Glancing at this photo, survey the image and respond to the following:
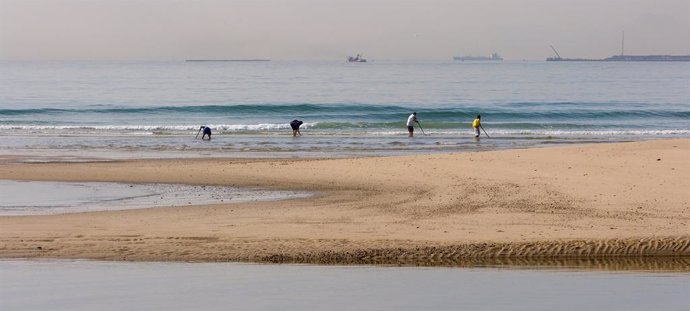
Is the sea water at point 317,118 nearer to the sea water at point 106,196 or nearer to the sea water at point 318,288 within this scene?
the sea water at point 106,196

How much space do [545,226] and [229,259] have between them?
4.22 metres

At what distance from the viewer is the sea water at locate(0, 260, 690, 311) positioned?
885 centimetres

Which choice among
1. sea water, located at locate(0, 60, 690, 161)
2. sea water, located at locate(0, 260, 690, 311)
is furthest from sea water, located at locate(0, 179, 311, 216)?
sea water, located at locate(0, 60, 690, 161)

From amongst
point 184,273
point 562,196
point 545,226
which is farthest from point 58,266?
point 562,196

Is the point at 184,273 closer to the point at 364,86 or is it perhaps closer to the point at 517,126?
the point at 517,126

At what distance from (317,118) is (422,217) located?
124 ft

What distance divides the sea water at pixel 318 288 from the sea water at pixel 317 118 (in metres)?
17.2

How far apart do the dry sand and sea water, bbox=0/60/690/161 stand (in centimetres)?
944

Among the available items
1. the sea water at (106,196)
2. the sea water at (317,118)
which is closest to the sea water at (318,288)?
the sea water at (106,196)

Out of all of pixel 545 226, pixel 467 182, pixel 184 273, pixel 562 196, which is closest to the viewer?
A: pixel 184 273

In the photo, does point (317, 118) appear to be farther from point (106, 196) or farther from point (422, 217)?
point (422, 217)

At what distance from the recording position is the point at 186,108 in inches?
2293

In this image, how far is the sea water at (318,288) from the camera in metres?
8.85

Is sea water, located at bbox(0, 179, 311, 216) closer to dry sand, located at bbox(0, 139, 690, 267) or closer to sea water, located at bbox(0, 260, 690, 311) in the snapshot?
dry sand, located at bbox(0, 139, 690, 267)
